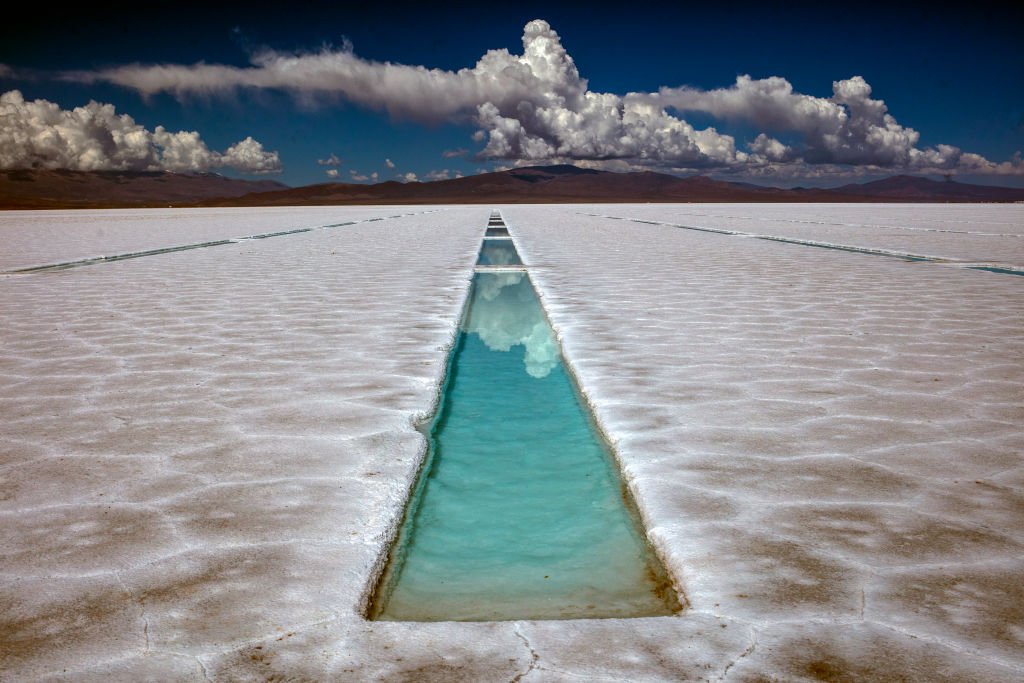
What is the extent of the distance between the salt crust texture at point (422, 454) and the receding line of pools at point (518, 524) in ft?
Result: 0.24

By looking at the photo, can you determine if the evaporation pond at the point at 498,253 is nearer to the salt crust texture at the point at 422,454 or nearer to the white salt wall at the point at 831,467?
the white salt wall at the point at 831,467

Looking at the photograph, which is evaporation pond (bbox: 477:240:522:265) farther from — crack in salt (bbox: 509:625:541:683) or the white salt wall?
crack in salt (bbox: 509:625:541:683)

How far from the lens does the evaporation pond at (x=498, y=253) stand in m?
8.89

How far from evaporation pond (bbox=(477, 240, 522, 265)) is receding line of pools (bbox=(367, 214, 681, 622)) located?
5.70m

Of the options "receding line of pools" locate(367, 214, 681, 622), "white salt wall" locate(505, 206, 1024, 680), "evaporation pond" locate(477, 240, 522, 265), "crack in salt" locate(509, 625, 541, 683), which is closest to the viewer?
"crack in salt" locate(509, 625, 541, 683)

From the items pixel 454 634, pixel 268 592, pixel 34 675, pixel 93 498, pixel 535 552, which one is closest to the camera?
pixel 34 675

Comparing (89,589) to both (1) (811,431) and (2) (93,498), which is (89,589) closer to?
(2) (93,498)

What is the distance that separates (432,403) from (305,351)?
3.56 ft

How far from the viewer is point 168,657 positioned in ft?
4.00

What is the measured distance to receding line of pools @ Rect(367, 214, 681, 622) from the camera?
4.84ft

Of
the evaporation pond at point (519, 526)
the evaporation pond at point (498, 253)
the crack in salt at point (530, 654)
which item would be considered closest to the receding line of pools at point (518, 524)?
the evaporation pond at point (519, 526)

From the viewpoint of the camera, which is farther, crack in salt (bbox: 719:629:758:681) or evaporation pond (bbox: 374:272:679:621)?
evaporation pond (bbox: 374:272:679:621)

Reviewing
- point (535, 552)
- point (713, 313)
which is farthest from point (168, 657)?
point (713, 313)

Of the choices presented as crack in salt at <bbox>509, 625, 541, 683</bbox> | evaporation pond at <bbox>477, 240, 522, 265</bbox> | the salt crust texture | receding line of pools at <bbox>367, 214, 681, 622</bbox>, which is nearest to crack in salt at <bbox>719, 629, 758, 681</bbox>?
the salt crust texture
